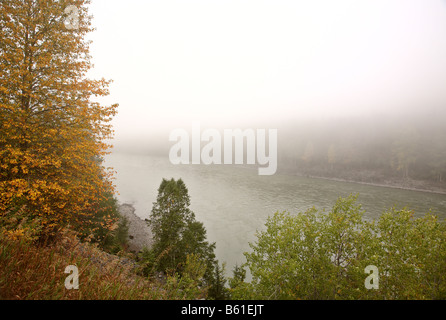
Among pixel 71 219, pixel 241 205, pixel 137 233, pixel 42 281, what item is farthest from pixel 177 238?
pixel 241 205

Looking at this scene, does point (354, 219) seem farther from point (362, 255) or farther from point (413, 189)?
point (413, 189)

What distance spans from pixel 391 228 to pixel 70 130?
16660 millimetres

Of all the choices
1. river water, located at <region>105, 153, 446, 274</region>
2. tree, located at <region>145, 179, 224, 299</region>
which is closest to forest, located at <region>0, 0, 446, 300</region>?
tree, located at <region>145, 179, 224, 299</region>

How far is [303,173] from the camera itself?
10088 cm

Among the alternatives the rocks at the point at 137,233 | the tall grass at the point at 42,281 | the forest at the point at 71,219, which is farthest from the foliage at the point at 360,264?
the rocks at the point at 137,233

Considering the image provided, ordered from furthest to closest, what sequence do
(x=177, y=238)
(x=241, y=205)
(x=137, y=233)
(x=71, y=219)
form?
(x=241, y=205) → (x=137, y=233) → (x=177, y=238) → (x=71, y=219)

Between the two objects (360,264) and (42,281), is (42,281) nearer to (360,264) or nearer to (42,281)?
(42,281)

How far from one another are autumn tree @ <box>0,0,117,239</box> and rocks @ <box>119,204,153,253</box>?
83.2 ft

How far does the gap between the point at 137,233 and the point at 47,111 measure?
112 feet

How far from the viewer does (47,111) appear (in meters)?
7.47

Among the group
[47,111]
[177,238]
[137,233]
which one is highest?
[47,111]

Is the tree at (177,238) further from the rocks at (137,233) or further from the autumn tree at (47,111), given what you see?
the autumn tree at (47,111)
